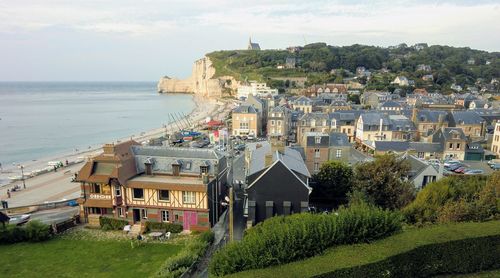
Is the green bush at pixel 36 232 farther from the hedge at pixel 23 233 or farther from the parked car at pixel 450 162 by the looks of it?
the parked car at pixel 450 162

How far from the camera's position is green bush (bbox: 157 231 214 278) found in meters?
17.3

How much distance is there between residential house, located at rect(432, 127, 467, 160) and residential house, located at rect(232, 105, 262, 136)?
3187cm

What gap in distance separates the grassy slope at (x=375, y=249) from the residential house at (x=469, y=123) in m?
46.3

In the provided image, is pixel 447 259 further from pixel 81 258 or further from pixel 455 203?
pixel 81 258

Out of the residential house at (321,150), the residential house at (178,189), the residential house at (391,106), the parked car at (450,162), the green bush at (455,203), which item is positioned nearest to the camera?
the green bush at (455,203)

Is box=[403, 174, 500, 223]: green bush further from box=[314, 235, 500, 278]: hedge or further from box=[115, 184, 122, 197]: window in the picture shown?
box=[115, 184, 122, 197]: window

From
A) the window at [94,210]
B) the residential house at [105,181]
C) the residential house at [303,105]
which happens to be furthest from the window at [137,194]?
the residential house at [303,105]

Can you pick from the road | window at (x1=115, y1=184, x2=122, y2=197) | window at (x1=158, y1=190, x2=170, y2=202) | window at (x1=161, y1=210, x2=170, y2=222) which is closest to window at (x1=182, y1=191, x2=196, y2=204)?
window at (x1=158, y1=190, x2=170, y2=202)

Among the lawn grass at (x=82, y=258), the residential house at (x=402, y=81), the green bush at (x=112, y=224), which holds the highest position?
the residential house at (x=402, y=81)

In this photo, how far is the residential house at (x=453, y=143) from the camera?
4384 centimetres

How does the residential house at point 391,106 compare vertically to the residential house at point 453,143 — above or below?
above

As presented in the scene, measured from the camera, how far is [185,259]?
18.3m

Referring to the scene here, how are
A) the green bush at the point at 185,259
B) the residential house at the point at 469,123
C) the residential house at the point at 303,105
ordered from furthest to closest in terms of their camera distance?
1. the residential house at the point at 303,105
2. the residential house at the point at 469,123
3. the green bush at the point at 185,259

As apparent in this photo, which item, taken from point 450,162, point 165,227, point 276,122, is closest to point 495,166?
point 450,162
